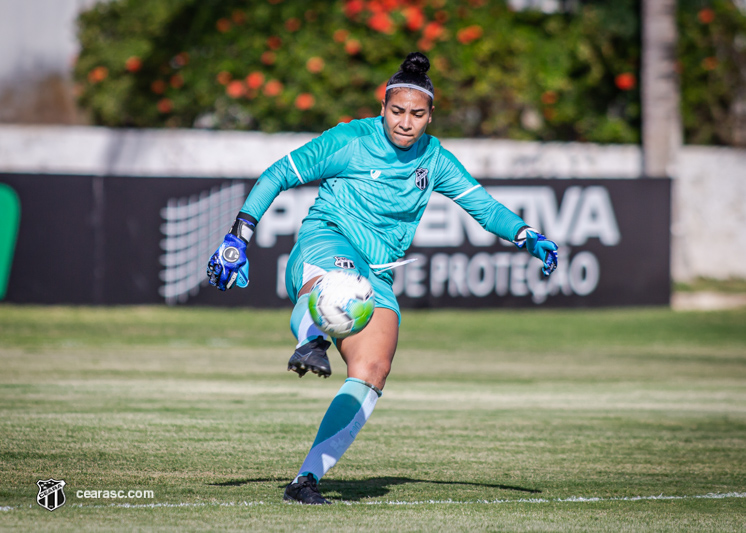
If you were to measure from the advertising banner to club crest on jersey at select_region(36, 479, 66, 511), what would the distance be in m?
10.1

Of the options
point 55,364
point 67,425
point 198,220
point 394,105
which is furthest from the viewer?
point 198,220

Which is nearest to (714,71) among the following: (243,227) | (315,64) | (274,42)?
(315,64)

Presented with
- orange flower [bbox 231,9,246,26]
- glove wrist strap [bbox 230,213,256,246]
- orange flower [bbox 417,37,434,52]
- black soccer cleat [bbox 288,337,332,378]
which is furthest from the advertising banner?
black soccer cleat [bbox 288,337,332,378]

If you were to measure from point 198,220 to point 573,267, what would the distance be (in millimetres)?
5685

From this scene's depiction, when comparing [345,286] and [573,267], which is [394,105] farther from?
[573,267]

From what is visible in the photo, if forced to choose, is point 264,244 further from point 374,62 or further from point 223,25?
point 223,25

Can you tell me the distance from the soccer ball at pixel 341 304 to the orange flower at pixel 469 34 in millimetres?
16088

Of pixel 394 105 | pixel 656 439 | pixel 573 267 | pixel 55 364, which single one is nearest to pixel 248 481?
pixel 394 105

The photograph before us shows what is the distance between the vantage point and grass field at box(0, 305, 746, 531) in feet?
17.1

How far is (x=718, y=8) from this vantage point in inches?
904

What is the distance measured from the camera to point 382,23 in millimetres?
Answer: 20156

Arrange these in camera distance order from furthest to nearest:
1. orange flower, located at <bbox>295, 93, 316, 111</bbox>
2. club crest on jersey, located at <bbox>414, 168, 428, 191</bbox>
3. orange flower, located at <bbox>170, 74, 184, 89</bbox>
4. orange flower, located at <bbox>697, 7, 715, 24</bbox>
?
orange flower, located at <bbox>697, 7, 715, 24</bbox>
orange flower, located at <bbox>170, 74, 184, 89</bbox>
orange flower, located at <bbox>295, 93, 316, 111</bbox>
club crest on jersey, located at <bbox>414, 168, 428, 191</bbox>

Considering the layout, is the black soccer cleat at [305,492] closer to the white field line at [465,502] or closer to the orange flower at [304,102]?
the white field line at [465,502]

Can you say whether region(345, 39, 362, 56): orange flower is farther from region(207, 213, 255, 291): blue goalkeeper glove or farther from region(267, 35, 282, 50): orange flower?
region(207, 213, 255, 291): blue goalkeeper glove
